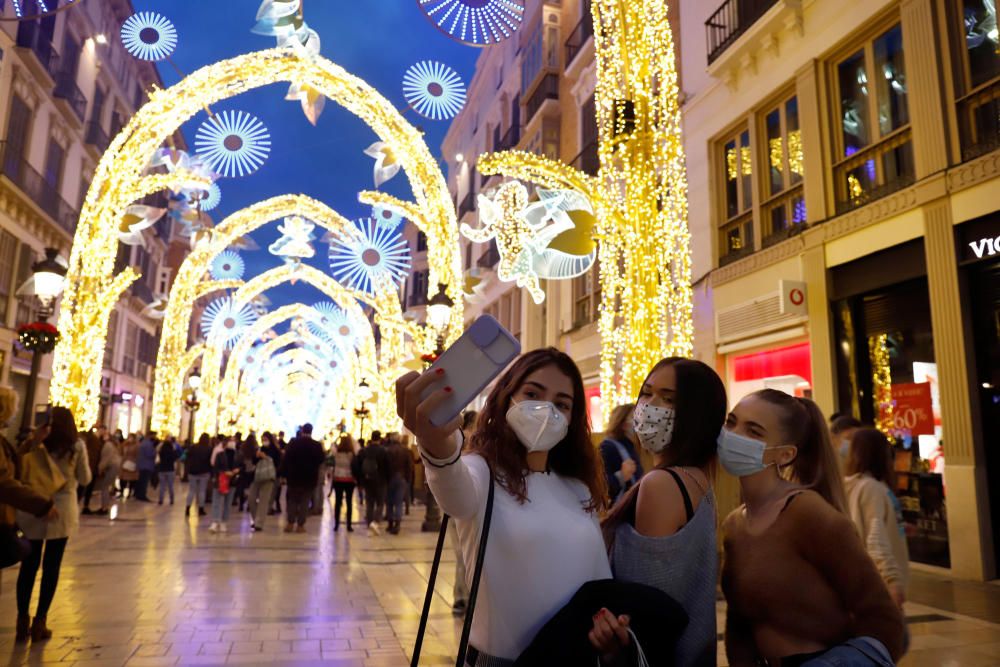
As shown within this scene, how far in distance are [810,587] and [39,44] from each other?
84.3 feet

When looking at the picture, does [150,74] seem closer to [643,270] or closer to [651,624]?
[643,270]

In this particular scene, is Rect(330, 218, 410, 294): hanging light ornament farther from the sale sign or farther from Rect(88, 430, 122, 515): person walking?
the sale sign

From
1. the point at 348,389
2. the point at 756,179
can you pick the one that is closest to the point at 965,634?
the point at 756,179

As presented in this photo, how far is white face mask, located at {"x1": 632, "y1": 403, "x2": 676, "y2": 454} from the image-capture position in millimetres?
2156

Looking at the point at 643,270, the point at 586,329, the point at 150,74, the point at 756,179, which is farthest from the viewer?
the point at 150,74

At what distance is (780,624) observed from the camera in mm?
1951

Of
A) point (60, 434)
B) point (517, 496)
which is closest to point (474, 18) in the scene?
point (60, 434)

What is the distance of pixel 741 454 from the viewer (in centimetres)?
213

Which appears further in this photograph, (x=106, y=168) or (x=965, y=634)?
(x=106, y=168)

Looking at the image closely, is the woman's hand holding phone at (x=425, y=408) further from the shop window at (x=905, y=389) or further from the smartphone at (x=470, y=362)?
the shop window at (x=905, y=389)

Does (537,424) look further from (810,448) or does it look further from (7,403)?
(7,403)

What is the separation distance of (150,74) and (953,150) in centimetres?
3576

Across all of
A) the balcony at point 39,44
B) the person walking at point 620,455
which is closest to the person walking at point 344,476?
the person walking at point 620,455

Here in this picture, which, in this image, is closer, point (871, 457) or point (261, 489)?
point (871, 457)
